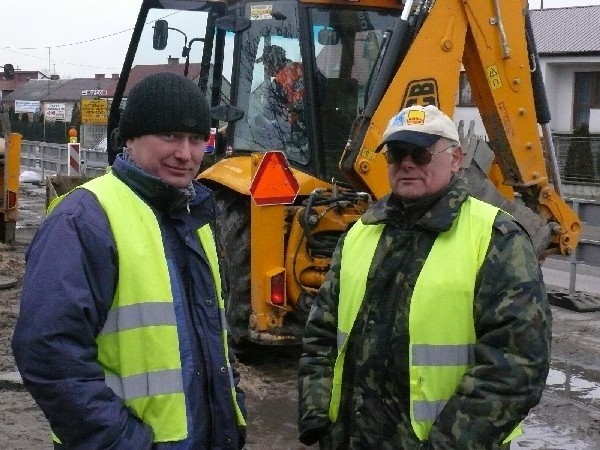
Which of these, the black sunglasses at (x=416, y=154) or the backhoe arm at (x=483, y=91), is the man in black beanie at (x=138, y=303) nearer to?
the black sunglasses at (x=416, y=154)

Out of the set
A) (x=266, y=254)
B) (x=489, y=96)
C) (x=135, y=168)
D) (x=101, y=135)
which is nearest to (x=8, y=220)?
(x=266, y=254)

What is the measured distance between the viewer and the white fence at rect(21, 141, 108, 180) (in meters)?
20.9

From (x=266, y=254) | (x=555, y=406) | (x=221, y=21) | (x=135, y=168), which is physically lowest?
(x=555, y=406)

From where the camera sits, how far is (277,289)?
6410 millimetres

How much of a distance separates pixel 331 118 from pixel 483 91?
3.50 feet

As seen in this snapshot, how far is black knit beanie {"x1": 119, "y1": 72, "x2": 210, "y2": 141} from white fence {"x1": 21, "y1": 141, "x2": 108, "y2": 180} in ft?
59.7

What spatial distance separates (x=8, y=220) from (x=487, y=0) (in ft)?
29.9

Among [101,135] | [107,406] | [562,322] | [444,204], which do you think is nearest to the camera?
[107,406]

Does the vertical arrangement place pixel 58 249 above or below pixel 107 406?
above

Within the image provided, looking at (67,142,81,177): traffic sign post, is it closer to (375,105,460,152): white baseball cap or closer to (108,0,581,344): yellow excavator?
(108,0,581,344): yellow excavator

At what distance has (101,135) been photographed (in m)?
26.3

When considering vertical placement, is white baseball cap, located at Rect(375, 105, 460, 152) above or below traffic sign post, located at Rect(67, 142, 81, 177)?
above

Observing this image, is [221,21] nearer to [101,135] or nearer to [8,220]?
[8,220]

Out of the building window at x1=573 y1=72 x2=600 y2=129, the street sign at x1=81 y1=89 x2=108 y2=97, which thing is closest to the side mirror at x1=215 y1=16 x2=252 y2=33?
the street sign at x1=81 y1=89 x2=108 y2=97
